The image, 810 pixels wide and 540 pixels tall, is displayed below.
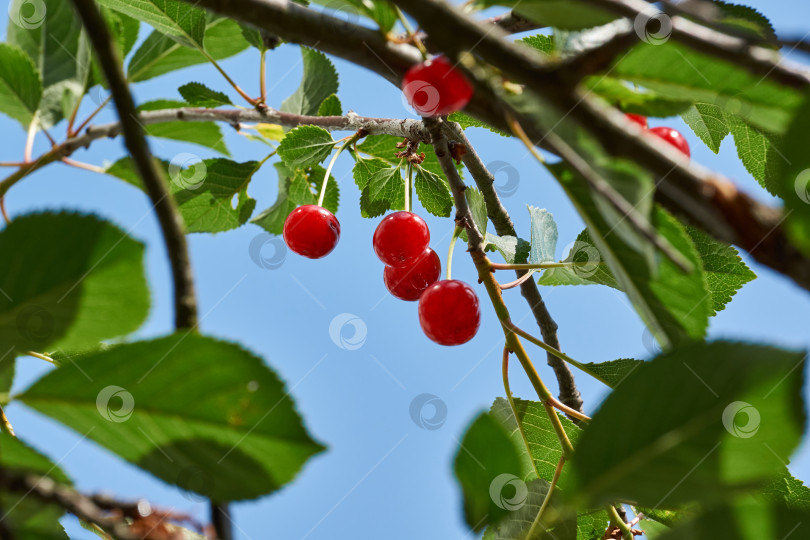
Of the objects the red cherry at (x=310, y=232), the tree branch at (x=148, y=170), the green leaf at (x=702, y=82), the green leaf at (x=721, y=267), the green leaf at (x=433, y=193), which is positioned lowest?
the tree branch at (x=148, y=170)

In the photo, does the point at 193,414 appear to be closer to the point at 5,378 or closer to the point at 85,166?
the point at 5,378

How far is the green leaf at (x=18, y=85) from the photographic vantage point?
1778 millimetres

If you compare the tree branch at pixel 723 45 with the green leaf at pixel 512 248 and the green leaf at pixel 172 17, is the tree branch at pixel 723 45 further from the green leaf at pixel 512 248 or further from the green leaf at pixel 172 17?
the green leaf at pixel 172 17

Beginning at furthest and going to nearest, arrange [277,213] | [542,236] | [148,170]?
[277,213], [542,236], [148,170]

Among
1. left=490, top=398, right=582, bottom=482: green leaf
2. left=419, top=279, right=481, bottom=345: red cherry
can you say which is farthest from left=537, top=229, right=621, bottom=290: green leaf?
left=490, top=398, right=582, bottom=482: green leaf

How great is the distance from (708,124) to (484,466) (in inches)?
55.2

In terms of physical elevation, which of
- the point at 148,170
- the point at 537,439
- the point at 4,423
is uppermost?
the point at 537,439

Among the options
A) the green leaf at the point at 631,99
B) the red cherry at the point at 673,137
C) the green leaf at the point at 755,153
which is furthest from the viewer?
the green leaf at the point at 755,153

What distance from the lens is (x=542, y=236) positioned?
5.47 ft

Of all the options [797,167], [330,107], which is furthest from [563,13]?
[330,107]

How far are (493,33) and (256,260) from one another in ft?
6.46

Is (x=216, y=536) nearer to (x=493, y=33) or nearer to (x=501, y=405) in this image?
(x=493, y=33)

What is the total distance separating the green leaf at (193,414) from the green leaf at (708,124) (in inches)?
58.6

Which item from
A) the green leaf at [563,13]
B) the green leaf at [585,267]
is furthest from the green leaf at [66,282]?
the green leaf at [585,267]
